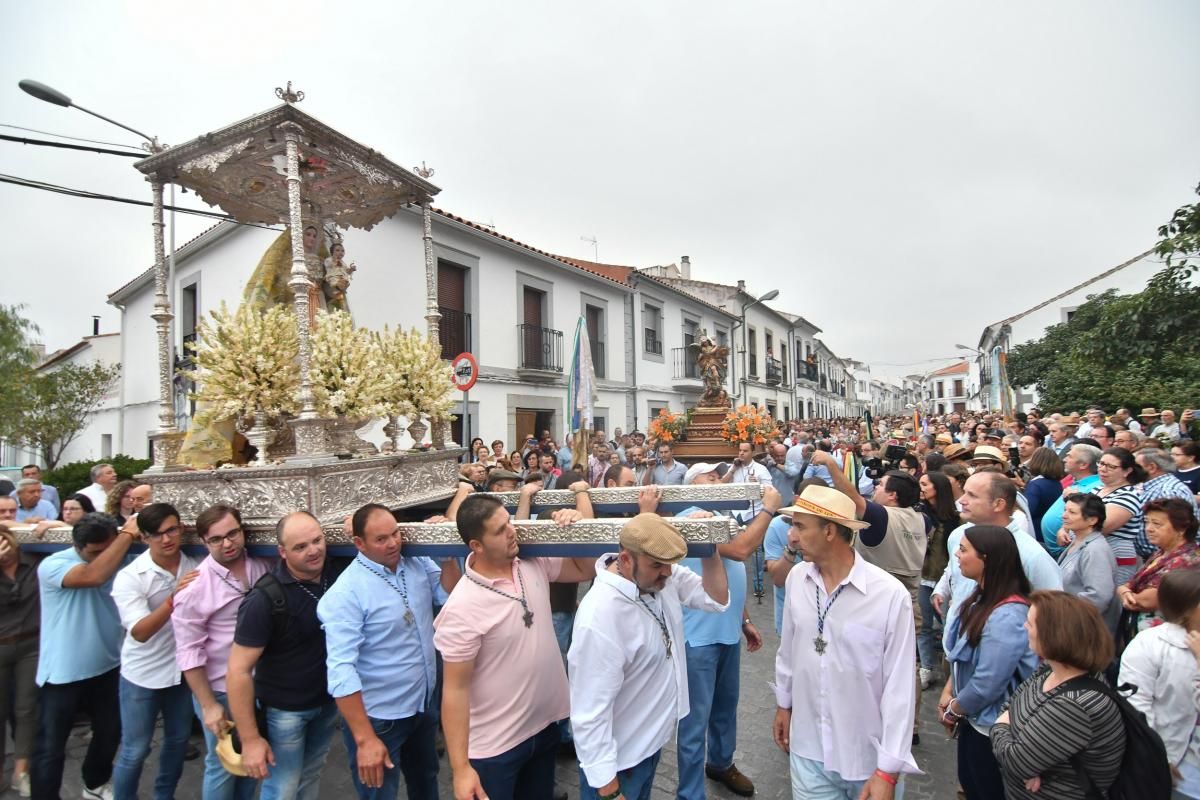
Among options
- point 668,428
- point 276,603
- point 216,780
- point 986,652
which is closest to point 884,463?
point 668,428

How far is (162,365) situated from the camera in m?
3.84

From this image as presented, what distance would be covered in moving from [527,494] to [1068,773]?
94.5 inches

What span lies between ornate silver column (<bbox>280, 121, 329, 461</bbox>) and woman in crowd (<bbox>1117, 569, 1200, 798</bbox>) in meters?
3.79

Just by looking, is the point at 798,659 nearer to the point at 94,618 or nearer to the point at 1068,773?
the point at 1068,773

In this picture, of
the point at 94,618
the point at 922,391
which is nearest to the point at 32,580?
the point at 94,618

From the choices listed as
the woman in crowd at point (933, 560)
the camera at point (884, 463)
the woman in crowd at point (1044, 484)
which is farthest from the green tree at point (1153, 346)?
the woman in crowd at point (933, 560)

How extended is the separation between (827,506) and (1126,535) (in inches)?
125

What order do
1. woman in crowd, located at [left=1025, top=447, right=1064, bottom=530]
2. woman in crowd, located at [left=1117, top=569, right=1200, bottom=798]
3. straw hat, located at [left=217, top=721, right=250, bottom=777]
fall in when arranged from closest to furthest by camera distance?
1. woman in crowd, located at [left=1117, top=569, right=1200, bottom=798]
2. straw hat, located at [left=217, top=721, right=250, bottom=777]
3. woman in crowd, located at [left=1025, top=447, right=1064, bottom=530]

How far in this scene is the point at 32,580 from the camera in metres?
3.59

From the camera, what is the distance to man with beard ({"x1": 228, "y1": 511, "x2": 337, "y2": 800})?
2.50m

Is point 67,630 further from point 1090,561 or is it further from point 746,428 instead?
point 746,428

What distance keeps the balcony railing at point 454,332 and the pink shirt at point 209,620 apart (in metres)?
9.51

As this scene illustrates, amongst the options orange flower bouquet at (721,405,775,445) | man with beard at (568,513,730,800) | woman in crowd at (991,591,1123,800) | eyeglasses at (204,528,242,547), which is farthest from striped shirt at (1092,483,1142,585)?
eyeglasses at (204,528,242,547)

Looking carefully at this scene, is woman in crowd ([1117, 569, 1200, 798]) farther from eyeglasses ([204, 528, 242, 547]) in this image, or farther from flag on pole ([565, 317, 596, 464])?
flag on pole ([565, 317, 596, 464])
